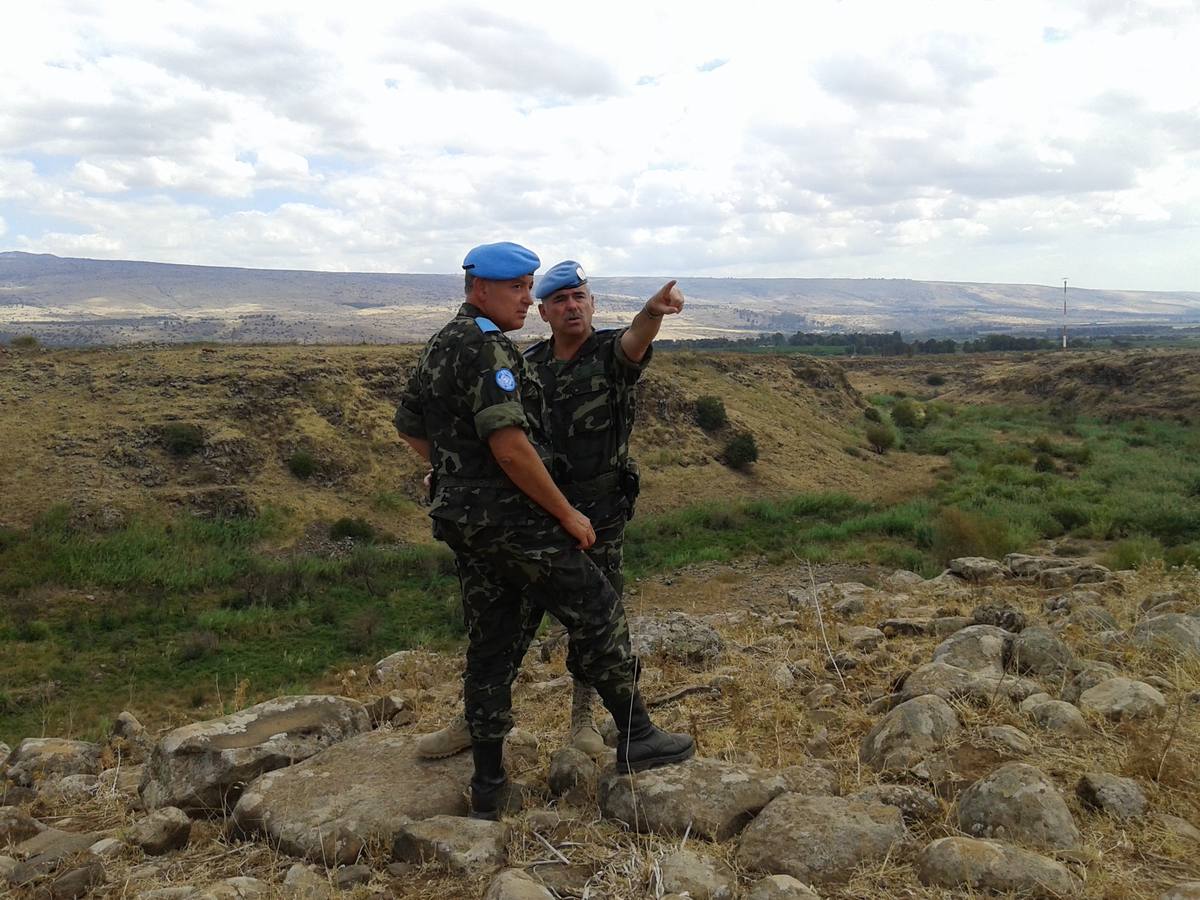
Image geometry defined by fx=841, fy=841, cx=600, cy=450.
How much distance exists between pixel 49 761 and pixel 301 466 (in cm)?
1334

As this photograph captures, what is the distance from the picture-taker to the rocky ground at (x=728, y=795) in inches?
98.5

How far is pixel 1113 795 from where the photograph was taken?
2.77 m

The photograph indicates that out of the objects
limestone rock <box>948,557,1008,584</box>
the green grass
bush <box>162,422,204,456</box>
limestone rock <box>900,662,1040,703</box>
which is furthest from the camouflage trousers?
bush <box>162,422,204,456</box>

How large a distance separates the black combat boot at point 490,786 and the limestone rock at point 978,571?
707 cm

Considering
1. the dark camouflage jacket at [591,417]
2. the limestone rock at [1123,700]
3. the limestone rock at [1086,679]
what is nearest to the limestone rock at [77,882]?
the dark camouflage jacket at [591,417]

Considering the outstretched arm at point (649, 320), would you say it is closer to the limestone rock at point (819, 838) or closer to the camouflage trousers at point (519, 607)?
the camouflage trousers at point (519, 607)

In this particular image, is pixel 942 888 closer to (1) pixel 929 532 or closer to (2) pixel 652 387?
(1) pixel 929 532

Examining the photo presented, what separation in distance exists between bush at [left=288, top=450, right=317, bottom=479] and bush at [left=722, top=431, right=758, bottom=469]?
408 inches

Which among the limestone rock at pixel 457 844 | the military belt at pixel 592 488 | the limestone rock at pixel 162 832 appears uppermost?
the military belt at pixel 592 488

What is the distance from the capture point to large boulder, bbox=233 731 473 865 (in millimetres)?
2928

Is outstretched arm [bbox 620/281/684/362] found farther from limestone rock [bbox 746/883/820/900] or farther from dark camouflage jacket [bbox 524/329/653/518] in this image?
limestone rock [bbox 746/883/820/900]

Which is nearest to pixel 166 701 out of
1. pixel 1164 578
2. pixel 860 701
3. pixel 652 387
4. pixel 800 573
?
pixel 860 701

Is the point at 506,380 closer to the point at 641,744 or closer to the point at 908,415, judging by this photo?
the point at 641,744

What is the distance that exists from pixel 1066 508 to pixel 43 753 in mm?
15795
